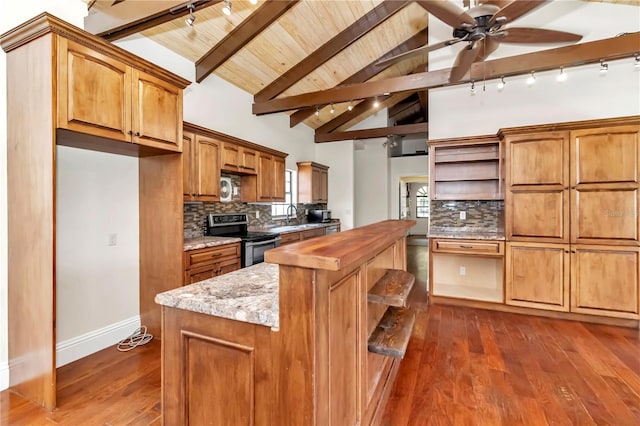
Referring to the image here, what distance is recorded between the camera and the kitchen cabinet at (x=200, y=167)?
3.28 m

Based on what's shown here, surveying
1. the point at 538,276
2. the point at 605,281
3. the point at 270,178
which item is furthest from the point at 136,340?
the point at 605,281

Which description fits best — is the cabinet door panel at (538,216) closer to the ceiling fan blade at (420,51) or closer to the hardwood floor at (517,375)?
the hardwood floor at (517,375)

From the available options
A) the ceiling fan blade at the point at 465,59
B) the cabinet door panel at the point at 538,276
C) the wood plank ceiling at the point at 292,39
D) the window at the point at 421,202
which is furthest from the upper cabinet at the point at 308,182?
the window at the point at 421,202

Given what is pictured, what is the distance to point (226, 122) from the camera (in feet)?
14.8

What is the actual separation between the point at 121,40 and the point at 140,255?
6.99ft

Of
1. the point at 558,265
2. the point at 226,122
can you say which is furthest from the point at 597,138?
the point at 226,122

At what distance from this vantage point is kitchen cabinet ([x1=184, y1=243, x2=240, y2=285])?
2.98 m

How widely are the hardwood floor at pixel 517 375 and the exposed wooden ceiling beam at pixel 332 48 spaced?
3.62 m

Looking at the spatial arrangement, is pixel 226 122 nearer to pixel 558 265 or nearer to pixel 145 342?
pixel 145 342

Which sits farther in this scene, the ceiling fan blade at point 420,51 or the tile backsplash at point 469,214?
the tile backsplash at point 469,214

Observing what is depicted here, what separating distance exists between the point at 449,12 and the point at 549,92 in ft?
8.42

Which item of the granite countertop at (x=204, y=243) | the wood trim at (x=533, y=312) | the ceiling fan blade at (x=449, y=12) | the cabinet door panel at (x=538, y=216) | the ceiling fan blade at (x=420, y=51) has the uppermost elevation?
the ceiling fan blade at (x=420, y=51)

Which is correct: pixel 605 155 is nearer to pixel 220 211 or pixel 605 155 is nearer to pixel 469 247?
pixel 469 247

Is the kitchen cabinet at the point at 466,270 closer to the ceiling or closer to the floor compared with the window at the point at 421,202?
closer to the floor
